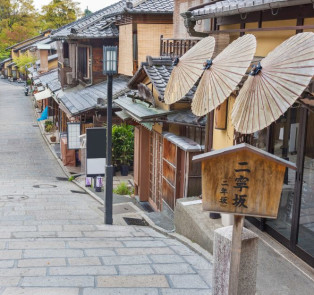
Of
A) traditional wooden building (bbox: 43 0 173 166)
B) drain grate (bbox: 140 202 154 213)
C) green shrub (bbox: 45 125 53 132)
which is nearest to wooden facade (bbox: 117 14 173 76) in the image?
traditional wooden building (bbox: 43 0 173 166)

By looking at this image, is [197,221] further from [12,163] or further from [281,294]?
[12,163]

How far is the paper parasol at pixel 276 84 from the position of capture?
4.82m

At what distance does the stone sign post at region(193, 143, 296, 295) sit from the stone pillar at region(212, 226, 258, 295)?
652 millimetres

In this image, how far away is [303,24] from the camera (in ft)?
23.4

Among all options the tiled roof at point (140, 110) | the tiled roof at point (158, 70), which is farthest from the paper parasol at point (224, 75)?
the tiled roof at point (158, 70)

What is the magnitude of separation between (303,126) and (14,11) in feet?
319

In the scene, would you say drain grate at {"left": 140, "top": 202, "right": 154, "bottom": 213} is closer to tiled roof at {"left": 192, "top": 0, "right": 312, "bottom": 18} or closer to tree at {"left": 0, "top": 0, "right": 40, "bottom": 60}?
tiled roof at {"left": 192, "top": 0, "right": 312, "bottom": 18}

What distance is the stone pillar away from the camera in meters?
5.25

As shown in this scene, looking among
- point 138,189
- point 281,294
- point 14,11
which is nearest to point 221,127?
point 281,294

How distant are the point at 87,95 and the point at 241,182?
20122mm

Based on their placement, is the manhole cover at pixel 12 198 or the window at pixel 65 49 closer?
the manhole cover at pixel 12 198

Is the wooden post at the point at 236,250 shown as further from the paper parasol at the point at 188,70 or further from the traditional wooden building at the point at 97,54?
the traditional wooden building at the point at 97,54

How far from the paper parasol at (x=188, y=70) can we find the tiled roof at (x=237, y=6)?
861 millimetres

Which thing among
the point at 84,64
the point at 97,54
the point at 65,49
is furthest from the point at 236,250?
the point at 65,49
